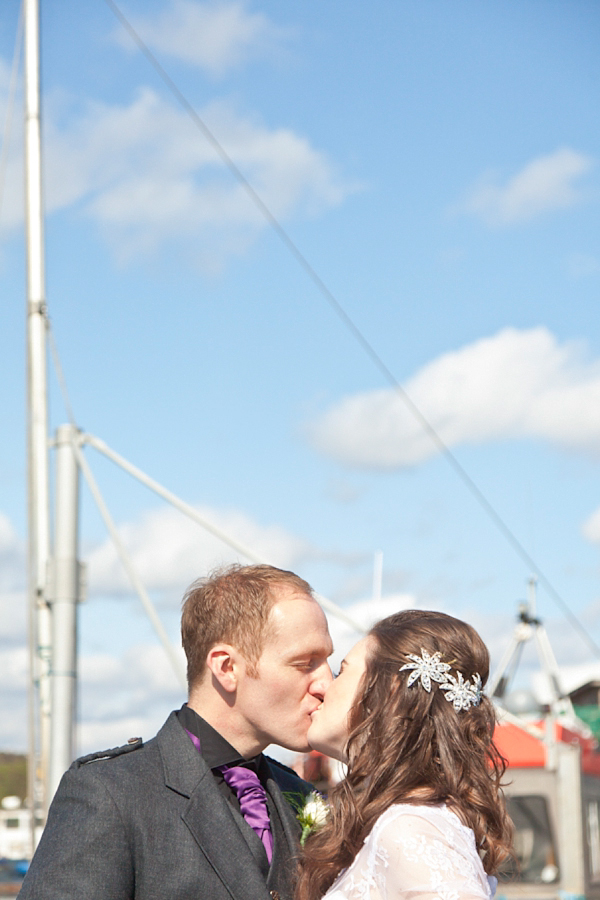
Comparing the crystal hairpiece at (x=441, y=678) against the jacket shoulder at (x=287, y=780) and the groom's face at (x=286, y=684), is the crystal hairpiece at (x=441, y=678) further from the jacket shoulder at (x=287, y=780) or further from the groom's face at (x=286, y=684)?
the jacket shoulder at (x=287, y=780)

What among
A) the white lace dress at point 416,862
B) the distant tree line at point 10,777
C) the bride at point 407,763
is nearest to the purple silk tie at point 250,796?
the bride at point 407,763

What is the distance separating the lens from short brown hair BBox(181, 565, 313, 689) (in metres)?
3.25

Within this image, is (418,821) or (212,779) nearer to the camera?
(418,821)

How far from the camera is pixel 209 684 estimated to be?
10.8 ft

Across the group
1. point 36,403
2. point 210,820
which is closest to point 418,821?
point 210,820

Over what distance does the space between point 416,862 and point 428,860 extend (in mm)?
25

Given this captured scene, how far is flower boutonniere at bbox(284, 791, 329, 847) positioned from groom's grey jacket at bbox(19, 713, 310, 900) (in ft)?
0.20

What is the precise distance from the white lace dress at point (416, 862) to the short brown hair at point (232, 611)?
2.89ft

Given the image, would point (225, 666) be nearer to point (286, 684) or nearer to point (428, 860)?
point (286, 684)

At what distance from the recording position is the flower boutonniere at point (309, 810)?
3230mm

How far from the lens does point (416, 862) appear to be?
2.24m

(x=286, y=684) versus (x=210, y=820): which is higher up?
(x=286, y=684)

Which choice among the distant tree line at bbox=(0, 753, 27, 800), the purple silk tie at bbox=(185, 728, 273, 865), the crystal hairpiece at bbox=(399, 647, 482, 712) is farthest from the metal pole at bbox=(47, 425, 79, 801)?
the distant tree line at bbox=(0, 753, 27, 800)

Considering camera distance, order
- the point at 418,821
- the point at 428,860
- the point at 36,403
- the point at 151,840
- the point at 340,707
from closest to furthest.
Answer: the point at 428,860 → the point at 418,821 → the point at 340,707 → the point at 151,840 → the point at 36,403
